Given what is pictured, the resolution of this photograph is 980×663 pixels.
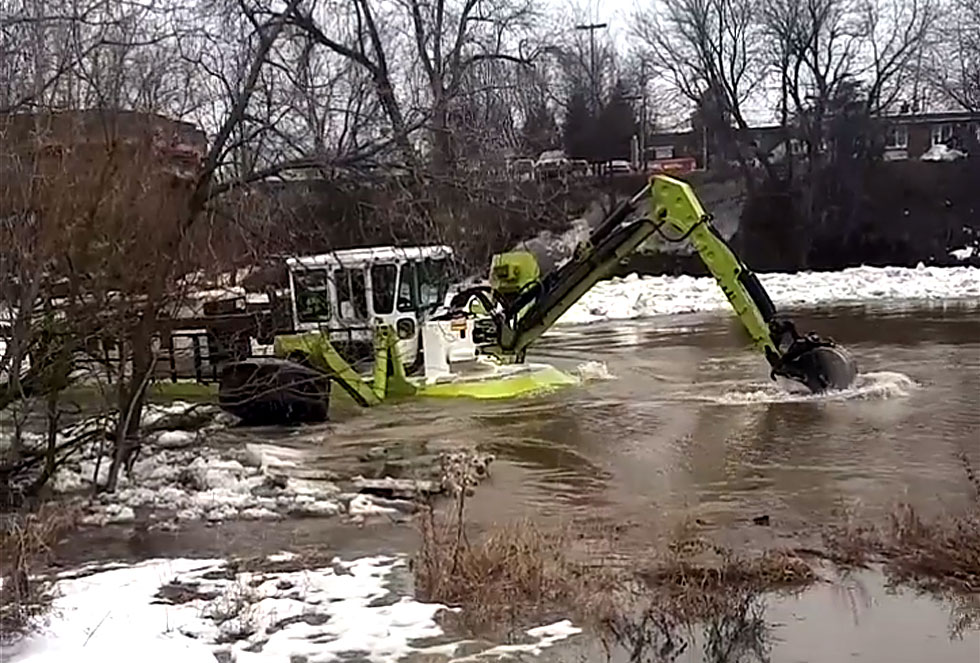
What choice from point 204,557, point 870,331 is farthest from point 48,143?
point 870,331

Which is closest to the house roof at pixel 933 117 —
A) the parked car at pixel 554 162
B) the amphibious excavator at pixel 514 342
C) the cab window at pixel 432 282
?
the parked car at pixel 554 162

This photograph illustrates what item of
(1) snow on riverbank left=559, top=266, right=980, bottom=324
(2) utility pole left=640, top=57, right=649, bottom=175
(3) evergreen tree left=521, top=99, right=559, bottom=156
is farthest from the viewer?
(2) utility pole left=640, top=57, right=649, bottom=175

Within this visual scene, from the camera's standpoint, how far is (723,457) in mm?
14211

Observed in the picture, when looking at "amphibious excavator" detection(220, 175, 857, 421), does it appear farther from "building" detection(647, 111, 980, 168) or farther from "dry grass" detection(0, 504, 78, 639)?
"building" detection(647, 111, 980, 168)

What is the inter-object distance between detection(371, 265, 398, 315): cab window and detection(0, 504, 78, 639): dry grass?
308 inches

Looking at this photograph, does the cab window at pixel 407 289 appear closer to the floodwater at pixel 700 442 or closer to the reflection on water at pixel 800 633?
the floodwater at pixel 700 442

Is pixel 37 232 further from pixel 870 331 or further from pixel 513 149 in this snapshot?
pixel 870 331

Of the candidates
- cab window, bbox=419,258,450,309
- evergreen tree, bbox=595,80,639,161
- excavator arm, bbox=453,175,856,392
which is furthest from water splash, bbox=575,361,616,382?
evergreen tree, bbox=595,80,639,161

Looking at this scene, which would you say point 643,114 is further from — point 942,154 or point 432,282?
point 432,282

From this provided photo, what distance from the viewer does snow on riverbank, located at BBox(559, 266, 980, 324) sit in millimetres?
35250

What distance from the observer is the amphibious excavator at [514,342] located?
16.9 meters

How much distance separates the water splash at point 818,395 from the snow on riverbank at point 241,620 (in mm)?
9585

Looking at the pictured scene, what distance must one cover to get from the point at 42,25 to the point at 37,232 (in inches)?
116

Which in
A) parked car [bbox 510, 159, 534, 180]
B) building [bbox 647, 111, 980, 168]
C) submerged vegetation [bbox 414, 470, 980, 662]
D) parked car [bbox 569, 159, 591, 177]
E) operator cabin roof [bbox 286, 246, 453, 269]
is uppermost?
building [bbox 647, 111, 980, 168]
